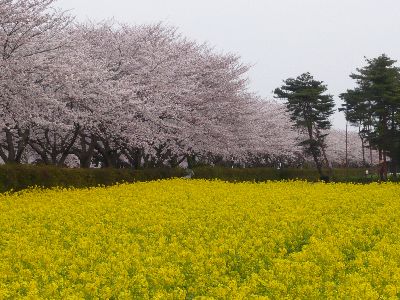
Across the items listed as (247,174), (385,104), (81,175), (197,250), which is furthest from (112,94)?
(385,104)

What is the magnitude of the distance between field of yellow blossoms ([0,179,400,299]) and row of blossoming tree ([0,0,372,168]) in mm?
7259

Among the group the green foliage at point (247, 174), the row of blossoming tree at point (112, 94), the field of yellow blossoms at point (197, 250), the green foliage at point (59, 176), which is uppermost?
the row of blossoming tree at point (112, 94)

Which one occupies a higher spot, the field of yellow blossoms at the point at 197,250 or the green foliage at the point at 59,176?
the green foliage at the point at 59,176

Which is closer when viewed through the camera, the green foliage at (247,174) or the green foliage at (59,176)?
the green foliage at (59,176)

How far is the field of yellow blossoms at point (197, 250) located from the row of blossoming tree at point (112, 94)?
7259 mm

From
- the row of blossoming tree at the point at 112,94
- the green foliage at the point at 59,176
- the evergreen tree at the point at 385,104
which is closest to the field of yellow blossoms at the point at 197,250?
the green foliage at the point at 59,176

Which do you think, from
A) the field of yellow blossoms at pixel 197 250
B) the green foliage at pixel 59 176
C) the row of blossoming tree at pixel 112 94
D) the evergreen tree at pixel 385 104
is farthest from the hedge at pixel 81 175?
the evergreen tree at pixel 385 104

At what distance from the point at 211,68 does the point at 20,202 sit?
27.2 metres

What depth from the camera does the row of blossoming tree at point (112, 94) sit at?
23984 millimetres

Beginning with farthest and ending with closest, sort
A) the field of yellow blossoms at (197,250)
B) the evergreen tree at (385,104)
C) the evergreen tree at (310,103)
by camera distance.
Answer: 1. the evergreen tree at (310,103)
2. the evergreen tree at (385,104)
3. the field of yellow blossoms at (197,250)

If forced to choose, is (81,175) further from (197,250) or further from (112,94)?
(197,250)

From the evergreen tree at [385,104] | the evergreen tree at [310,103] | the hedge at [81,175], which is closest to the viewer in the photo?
the hedge at [81,175]

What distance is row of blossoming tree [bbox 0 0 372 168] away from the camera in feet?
78.7

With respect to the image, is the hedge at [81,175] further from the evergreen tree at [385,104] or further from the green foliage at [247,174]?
the evergreen tree at [385,104]
